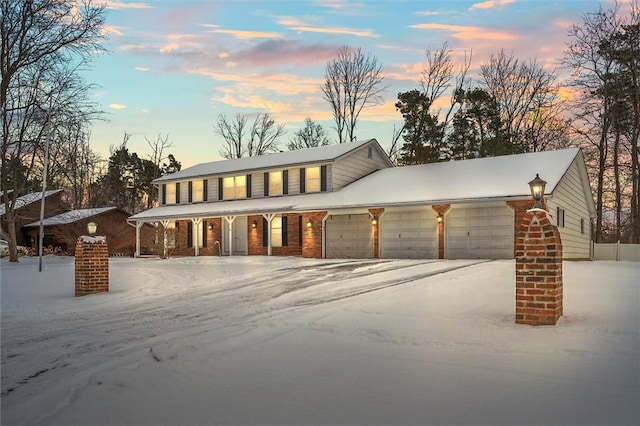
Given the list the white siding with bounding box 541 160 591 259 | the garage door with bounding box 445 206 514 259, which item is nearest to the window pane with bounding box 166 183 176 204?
the garage door with bounding box 445 206 514 259

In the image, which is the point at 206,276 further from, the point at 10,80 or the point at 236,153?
the point at 236,153

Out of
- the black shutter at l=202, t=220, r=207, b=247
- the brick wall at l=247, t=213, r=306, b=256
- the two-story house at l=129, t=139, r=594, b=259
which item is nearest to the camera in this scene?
the two-story house at l=129, t=139, r=594, b=259

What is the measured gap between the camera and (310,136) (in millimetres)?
42875

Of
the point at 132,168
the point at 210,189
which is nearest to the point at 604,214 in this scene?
the point at 210,189

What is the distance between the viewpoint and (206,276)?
50.6ft

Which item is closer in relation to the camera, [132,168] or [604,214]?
[604,214]

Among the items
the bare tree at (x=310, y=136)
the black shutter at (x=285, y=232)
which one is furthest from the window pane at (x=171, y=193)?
the bare tree at (x=310, y=136)

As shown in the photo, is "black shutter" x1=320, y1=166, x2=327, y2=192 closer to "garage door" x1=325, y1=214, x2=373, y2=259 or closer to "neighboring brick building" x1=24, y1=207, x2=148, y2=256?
"garage door" x1=325, y1=214, x2=373, y2=259

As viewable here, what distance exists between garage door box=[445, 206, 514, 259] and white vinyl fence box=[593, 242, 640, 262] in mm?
8115

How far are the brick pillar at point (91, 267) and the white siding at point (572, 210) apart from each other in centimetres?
1452

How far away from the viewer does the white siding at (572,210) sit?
18878 mm

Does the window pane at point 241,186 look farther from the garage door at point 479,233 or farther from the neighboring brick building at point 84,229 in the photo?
the garage door at point 479,233

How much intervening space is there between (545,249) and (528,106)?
3020 centimetres

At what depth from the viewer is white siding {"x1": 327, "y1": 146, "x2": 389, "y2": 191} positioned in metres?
24.8
